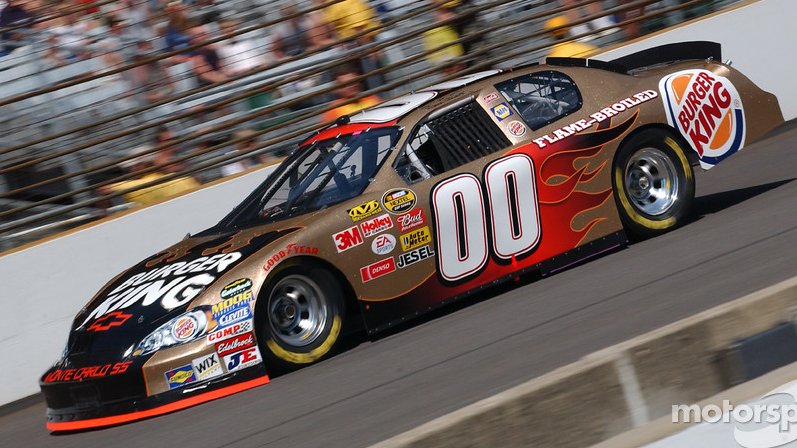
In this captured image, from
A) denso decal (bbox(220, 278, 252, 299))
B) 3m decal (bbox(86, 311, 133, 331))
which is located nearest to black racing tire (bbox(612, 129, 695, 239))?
denso decal (bbox(220, 278, 252, 299))

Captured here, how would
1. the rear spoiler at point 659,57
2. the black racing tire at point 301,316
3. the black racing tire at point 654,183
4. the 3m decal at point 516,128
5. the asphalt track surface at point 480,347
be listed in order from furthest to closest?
the rear spoiler at point 659,57 → the black racing tire at point 654,183 → the 3m decal at point 516,128 → the black racing tire at point 301,316 → the asphalt track surface at point 480,347

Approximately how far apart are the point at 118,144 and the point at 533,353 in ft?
17.6

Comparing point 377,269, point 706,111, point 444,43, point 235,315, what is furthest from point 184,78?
point 706,111

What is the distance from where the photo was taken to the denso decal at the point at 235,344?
6254mm

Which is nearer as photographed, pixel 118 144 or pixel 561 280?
pixel 561 280

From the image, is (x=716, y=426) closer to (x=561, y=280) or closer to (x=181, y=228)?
(x=561, y=280)

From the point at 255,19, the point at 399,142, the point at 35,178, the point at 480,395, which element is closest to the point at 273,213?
the point at 399,142

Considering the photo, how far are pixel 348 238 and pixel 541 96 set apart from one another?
2022mm

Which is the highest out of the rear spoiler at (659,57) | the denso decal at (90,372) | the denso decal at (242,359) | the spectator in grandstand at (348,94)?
the spectator in grandstand at (348,94)

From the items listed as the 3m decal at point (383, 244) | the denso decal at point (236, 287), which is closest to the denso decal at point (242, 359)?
the denso decal at point (236, 287)

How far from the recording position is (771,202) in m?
8.38

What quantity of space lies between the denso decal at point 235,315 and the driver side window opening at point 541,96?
2.52m

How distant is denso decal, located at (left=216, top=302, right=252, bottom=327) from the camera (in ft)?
20.6

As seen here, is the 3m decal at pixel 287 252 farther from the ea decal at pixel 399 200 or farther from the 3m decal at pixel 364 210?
the ea decal at pixel 399 200
